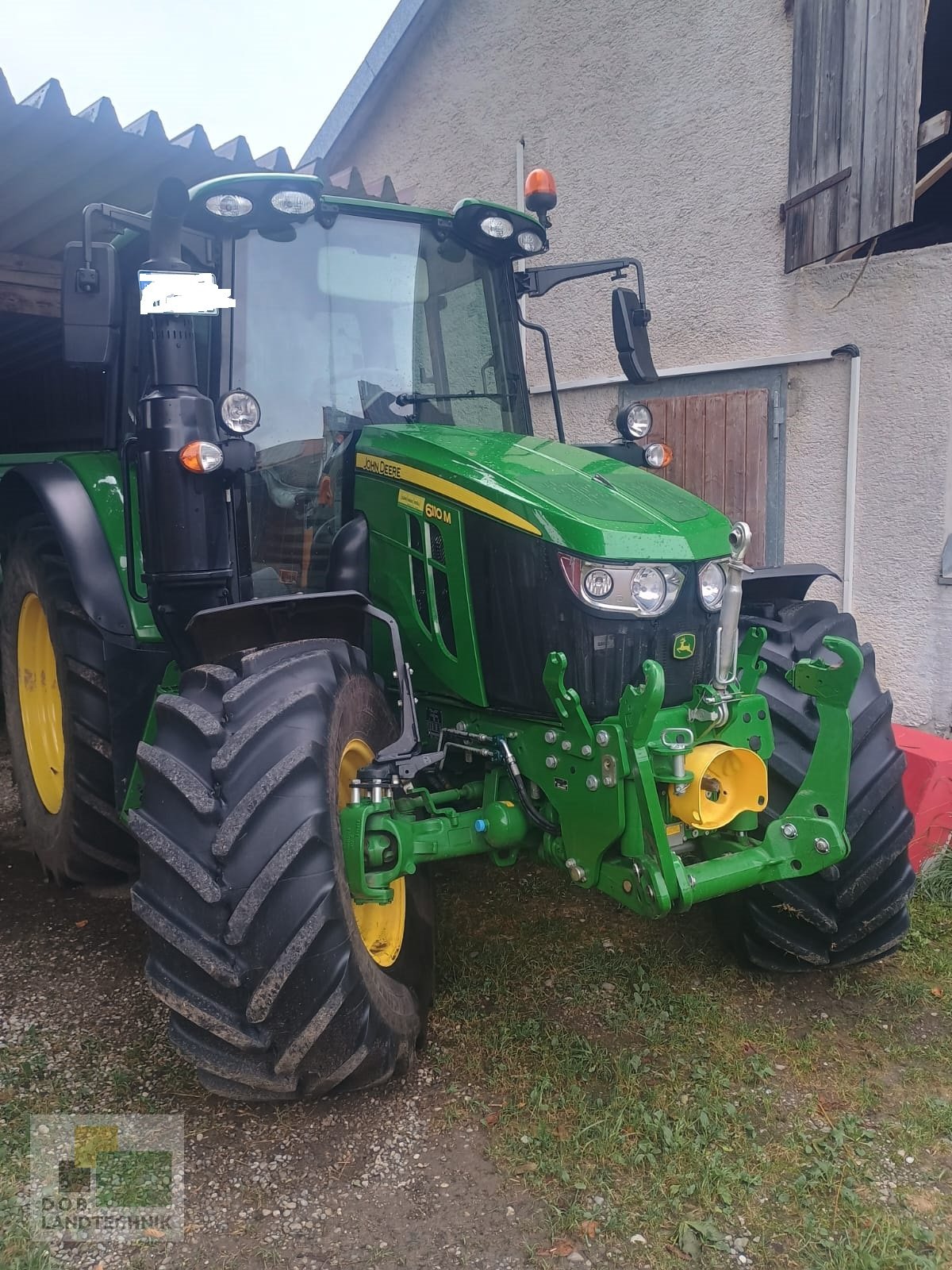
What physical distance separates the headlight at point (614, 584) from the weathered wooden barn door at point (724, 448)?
310cm

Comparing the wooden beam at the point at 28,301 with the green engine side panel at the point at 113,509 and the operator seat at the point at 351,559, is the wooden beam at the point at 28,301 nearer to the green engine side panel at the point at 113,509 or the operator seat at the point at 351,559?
the green engine side panel at the point at 113,509

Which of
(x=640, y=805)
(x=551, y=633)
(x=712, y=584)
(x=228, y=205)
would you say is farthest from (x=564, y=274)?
(x=640, y=805)

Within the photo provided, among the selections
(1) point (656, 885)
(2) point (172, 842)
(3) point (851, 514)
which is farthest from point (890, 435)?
(2) point (172, 842)

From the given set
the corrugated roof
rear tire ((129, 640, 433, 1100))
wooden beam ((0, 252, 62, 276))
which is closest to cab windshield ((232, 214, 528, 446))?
rear tire ((129, 640, 433, 1100))

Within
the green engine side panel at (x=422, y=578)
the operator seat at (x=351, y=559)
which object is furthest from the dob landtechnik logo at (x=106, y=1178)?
the operator seat at (x=351, y=559)

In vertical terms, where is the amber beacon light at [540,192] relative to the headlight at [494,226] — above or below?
above

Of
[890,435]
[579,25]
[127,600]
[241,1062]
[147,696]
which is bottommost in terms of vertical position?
[241,1062]

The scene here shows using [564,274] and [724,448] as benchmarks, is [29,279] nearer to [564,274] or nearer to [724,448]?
[564,274]

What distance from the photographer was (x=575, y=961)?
Result: 3322mm

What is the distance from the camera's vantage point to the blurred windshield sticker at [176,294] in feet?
8.50

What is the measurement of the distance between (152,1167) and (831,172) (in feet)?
16.4

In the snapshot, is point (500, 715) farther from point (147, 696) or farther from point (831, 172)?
point (831, 172)

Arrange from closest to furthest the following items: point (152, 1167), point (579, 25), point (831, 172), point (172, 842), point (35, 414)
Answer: point (172, 842)
point (152, 1167)
point (831, 172)
point (579, 25)
point (35, 414)

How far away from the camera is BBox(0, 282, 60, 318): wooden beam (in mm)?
5484
